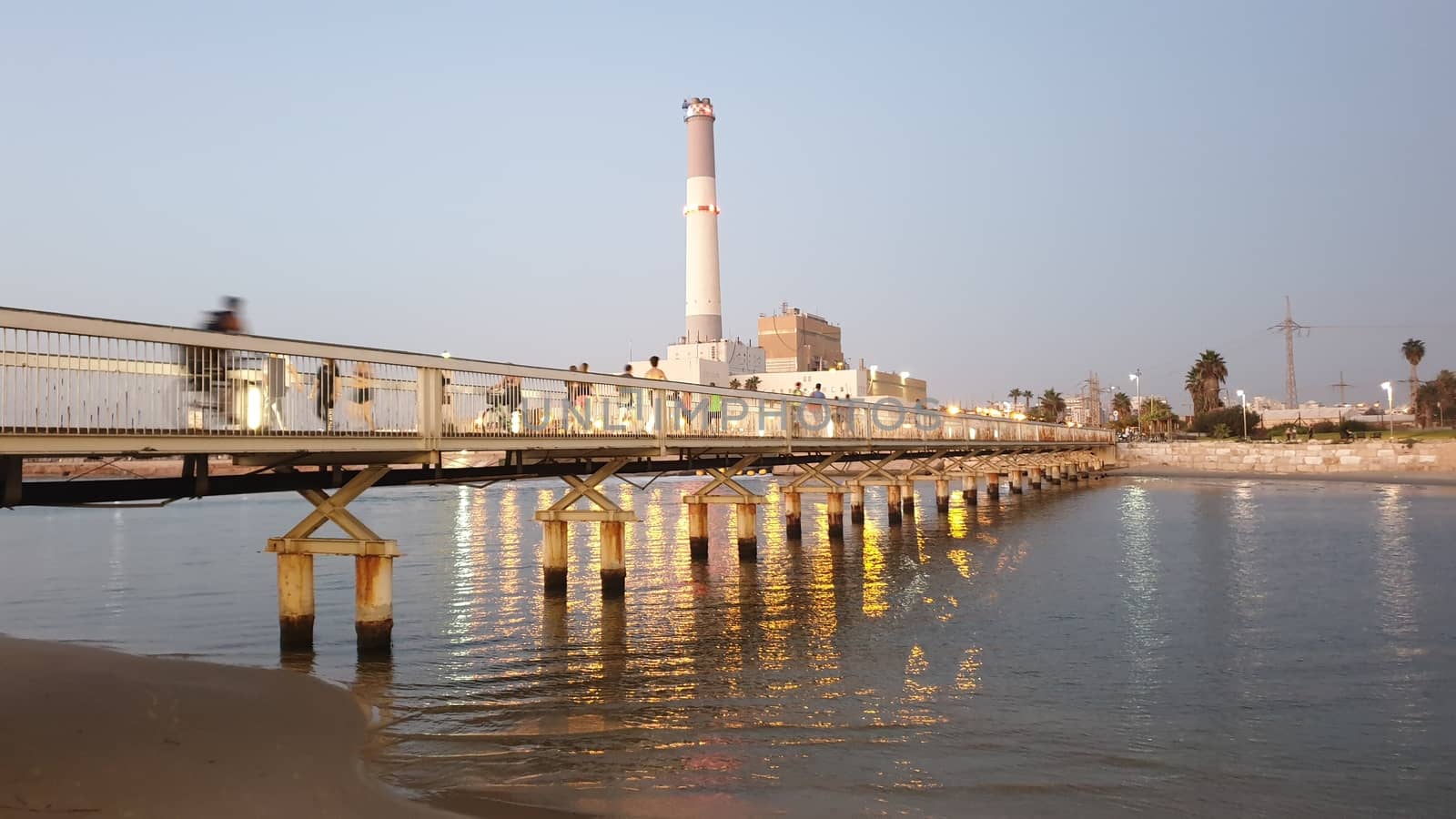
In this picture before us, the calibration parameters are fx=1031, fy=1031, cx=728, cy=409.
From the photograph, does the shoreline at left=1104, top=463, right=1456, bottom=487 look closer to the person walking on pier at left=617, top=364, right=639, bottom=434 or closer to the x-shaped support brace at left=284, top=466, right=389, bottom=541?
the person walking on pier at left=617, top=364, right=639, bottom=434

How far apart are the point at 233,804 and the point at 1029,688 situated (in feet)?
34.6

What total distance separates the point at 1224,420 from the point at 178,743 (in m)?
167

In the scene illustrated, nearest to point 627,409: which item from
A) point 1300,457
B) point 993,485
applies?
point 993,485

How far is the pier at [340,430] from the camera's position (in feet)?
35.6

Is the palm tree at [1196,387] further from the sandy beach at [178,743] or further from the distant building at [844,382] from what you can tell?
the sandy beach at [178,743]

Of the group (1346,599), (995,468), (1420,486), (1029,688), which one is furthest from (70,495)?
(1420,486)

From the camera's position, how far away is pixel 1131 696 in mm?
14625

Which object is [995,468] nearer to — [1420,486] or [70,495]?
[1420,486]

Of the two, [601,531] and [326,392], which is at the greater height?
[326,392]

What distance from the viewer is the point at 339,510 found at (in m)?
16.6

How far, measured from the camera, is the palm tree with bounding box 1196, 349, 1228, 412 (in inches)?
6275

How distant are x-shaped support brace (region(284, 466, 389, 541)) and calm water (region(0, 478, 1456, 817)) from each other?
2.10m

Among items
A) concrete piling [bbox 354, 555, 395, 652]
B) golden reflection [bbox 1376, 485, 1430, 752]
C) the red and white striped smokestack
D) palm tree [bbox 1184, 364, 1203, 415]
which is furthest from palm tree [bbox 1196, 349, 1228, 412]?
concrete piling [bbox 354, 555, 395, 652]

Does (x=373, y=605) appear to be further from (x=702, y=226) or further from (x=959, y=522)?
(x=702, y=226)
